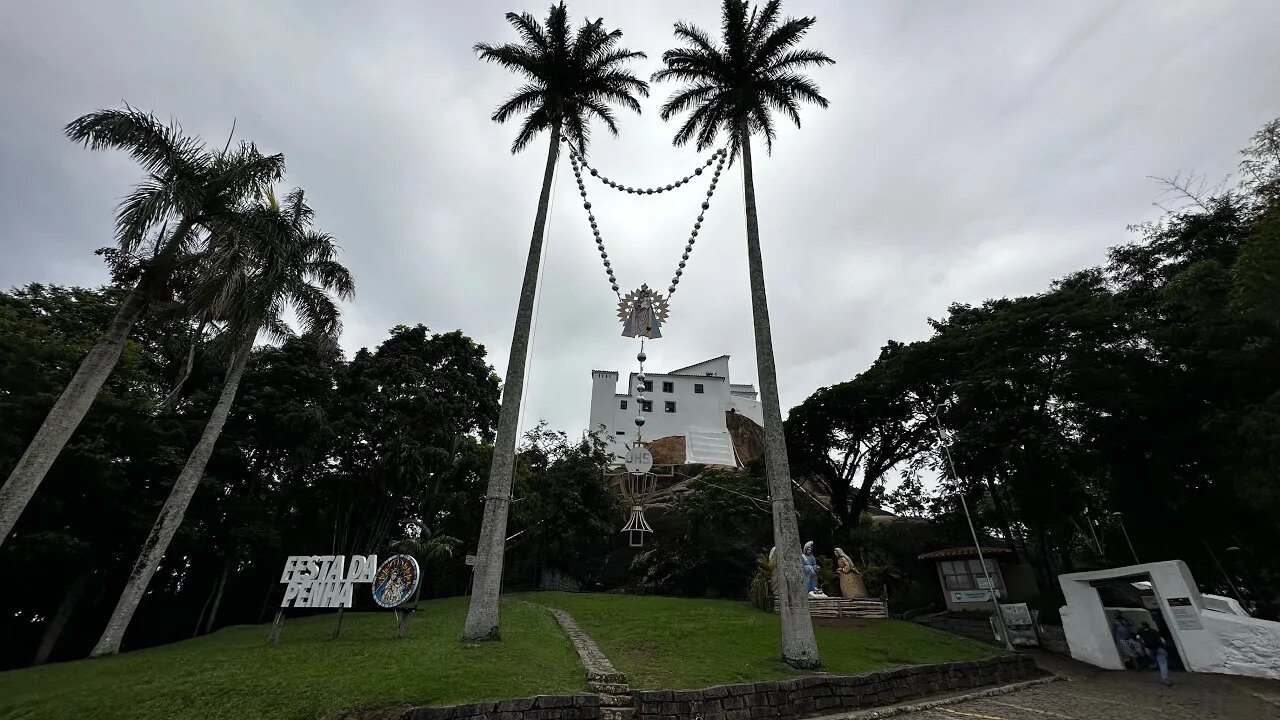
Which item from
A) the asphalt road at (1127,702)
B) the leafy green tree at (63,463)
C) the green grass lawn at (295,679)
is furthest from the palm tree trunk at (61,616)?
the asphalt road at (1127,702)

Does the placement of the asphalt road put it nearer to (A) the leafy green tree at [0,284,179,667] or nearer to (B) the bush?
(B) the bush

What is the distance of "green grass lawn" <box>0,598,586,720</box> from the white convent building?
107 ft

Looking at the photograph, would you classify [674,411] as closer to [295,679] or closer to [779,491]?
[779,491]

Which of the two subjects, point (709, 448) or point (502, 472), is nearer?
point (502, 472)

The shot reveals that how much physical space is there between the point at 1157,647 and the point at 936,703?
285 inches

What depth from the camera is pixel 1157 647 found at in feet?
44.2

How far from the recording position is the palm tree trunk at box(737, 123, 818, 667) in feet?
37.8

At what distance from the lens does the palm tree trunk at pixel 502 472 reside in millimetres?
12102

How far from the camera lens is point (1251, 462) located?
47.9ft

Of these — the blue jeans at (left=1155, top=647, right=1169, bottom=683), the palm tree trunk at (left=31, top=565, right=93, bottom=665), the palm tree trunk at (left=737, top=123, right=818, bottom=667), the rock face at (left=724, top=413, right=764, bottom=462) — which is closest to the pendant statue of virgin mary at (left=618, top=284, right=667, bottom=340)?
the palm tree trunk at (left=737, top=123, right=818, bottom=667)

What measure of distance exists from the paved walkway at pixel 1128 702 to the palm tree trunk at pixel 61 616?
2537cm

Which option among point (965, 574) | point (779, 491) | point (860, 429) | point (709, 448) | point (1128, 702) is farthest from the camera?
point (709, 448)

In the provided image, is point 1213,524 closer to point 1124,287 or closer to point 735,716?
point 1124,287

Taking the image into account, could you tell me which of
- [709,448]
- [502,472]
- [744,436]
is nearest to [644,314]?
[502,472]
